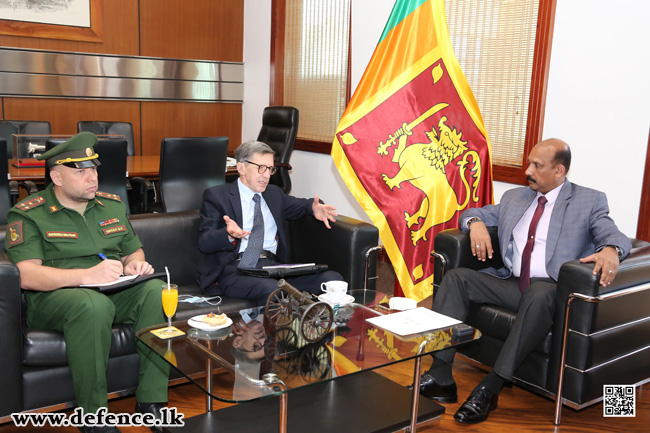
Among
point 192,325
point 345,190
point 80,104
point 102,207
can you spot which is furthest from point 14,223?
point 80,104

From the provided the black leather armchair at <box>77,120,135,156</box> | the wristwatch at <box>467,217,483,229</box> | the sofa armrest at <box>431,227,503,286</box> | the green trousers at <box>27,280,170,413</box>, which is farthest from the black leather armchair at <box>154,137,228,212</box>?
the wristwatch at <box>467,217,483,229</box>

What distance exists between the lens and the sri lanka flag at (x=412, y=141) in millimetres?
3490

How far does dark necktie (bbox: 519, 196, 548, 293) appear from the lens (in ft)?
9.69

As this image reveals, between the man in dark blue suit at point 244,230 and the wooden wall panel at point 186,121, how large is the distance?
3849 millimetres

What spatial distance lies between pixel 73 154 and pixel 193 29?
4615 mm

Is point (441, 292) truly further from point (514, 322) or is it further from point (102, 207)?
point (102, 207)

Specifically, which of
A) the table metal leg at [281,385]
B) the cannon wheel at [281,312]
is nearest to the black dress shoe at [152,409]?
the cannon wheel at [281,312]

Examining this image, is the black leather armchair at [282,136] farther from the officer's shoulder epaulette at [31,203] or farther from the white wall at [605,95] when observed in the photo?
the officer's shoulder epaulette at [31,203]

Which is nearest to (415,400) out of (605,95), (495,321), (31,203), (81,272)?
(495,321)

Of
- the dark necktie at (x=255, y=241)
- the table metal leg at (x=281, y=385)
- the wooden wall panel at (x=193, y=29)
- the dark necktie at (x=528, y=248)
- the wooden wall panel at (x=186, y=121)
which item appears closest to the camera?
the table metal leg at (x=281, y=385)

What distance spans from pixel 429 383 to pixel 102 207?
1.67 meters

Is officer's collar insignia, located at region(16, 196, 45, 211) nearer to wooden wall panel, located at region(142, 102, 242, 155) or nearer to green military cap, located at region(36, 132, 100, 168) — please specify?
green military cap, located at region(36, 132, 100, 168)

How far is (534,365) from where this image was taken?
8.98 ft

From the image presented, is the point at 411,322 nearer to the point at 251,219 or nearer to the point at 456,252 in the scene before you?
the point at 456,252
